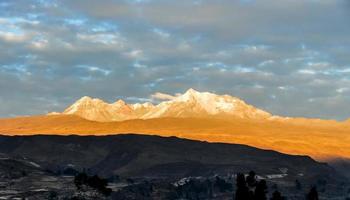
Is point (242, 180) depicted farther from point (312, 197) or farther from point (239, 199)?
point (312, 197)

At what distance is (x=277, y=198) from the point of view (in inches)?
6063

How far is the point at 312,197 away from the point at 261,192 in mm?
11432

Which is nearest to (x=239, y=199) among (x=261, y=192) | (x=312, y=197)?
(x=261, y=192)

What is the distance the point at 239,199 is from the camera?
158m

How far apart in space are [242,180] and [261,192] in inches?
273

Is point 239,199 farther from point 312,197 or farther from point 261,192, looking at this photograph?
point 312,197

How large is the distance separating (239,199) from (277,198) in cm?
869

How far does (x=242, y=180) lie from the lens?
Answer: 162 m

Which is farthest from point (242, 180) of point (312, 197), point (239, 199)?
point (312, 197)

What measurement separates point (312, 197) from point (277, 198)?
9009 mm

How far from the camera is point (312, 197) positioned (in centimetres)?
15788

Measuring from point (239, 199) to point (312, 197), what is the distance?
15.8 m
